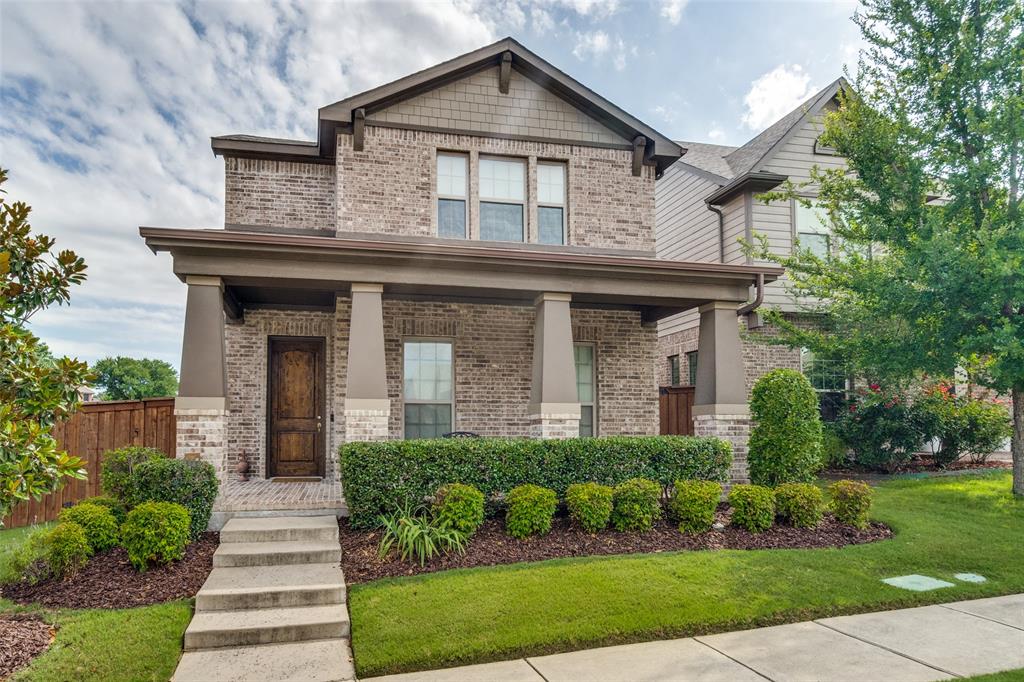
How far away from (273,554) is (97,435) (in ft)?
16.4

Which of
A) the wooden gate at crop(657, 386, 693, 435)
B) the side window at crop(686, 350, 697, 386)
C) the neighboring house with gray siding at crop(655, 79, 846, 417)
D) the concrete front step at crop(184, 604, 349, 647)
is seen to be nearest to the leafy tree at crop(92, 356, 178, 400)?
the side window at crop(686, 350, 697, 386)

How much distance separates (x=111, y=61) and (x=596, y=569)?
Answer: 1006 centimetres

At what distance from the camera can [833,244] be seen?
13297mm

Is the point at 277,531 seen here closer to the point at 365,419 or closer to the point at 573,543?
the point at 365,419

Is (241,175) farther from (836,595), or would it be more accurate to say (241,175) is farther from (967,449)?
(967,449)

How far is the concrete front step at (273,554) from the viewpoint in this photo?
618cm

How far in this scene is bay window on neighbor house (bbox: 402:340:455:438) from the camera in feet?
34.4

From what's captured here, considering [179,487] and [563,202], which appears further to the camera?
[563,202]

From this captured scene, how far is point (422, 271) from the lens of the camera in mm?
8492

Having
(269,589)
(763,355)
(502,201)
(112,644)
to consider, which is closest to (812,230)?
(763,355)

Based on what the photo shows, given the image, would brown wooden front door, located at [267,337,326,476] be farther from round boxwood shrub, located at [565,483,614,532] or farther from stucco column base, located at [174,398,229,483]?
round boxwood shrub, located at [565,483,614,532]

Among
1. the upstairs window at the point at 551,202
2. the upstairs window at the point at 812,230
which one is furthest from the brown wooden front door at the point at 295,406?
the upstairs window at the point at 812,230

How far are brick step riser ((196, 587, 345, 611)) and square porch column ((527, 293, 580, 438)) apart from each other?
3880mm

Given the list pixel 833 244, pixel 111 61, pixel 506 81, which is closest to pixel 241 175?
pixel 111 61
